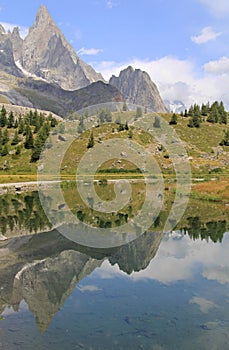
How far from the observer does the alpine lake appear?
15.1 m

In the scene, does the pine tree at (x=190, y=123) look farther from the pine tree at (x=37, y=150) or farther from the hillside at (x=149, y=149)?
the pine tree at (x=37, y=150)

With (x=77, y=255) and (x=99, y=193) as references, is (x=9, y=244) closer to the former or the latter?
(x=77, y=255)

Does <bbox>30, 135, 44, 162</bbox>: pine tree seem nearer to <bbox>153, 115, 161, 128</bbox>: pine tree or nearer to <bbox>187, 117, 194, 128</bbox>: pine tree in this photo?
<bbox>153, 115, 161, 128</bbox>: pine tree

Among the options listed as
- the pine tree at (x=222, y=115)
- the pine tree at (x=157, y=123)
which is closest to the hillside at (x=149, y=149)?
the pine tree at (x=222, y=115)

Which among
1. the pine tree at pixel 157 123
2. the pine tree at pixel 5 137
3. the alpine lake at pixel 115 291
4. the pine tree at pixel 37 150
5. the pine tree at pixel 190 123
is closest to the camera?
the alpine lake at pixel 115 291

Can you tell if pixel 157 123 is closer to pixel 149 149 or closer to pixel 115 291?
pixel 149 149

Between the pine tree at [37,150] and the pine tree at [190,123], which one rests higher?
the pine tree at [190,123]

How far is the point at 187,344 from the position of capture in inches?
578

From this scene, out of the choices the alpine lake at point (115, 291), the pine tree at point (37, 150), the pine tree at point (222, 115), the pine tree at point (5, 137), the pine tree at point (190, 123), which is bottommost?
the alpine lake at point (115, 291)

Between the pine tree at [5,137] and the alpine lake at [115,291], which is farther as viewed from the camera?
the pine tree at [5,137]

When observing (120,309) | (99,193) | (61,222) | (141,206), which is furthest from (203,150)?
(120,309)

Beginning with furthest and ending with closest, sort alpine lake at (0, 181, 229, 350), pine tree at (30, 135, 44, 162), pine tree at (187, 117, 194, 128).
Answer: pine tree at (187, 117, 194, 128) < pine tree at (30, 135, 44, 162) < alpine lake at (0, 181, 229, 350)

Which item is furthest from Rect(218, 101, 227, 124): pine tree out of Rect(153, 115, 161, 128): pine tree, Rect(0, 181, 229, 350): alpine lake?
Rect(0, 181, 229, 350): alpine lake

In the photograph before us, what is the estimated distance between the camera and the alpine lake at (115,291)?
49.6 ft
